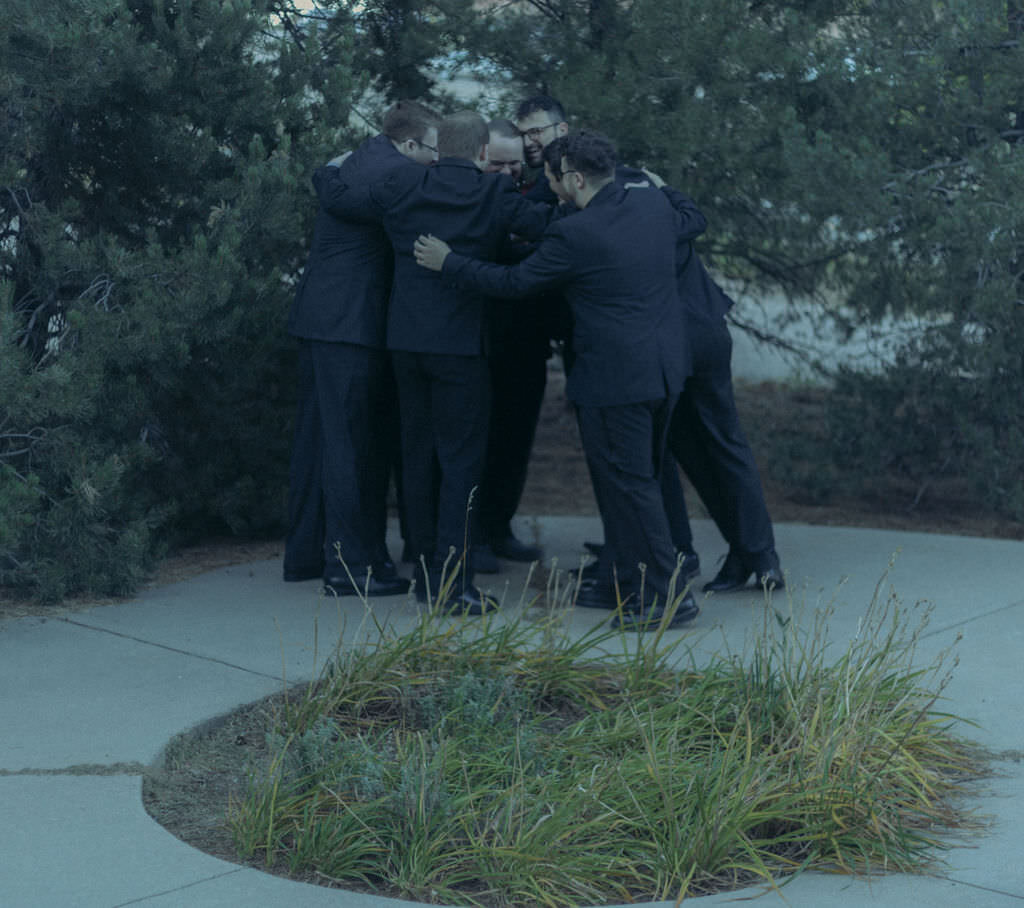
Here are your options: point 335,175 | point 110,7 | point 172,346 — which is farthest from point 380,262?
point 110,7

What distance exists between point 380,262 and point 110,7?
4.88ft

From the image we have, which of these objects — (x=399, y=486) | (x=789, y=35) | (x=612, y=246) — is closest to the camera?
(x=612, y=246)

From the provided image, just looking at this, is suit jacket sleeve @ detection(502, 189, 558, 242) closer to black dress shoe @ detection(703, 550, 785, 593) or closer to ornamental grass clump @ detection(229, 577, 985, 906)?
black dress shoe @ detection(703, 550, 785, 593)

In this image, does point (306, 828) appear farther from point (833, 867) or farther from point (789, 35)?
point (789, 35)

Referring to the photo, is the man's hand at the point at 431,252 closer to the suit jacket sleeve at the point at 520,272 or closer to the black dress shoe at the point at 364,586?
the suit jacket sleeve at the point at 520,272

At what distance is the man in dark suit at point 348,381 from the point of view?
582 centimetres

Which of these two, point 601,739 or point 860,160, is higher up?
point 860,160

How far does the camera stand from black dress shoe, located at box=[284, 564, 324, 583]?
254 inches

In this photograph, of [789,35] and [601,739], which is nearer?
[601,739]

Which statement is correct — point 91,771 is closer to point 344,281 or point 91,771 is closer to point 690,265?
point 344,281

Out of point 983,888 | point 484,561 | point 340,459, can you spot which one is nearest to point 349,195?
point 340,459

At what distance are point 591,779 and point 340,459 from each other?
2743mm

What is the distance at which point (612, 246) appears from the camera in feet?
17.5

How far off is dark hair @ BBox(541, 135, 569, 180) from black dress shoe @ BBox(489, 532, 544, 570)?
2.22 meters
